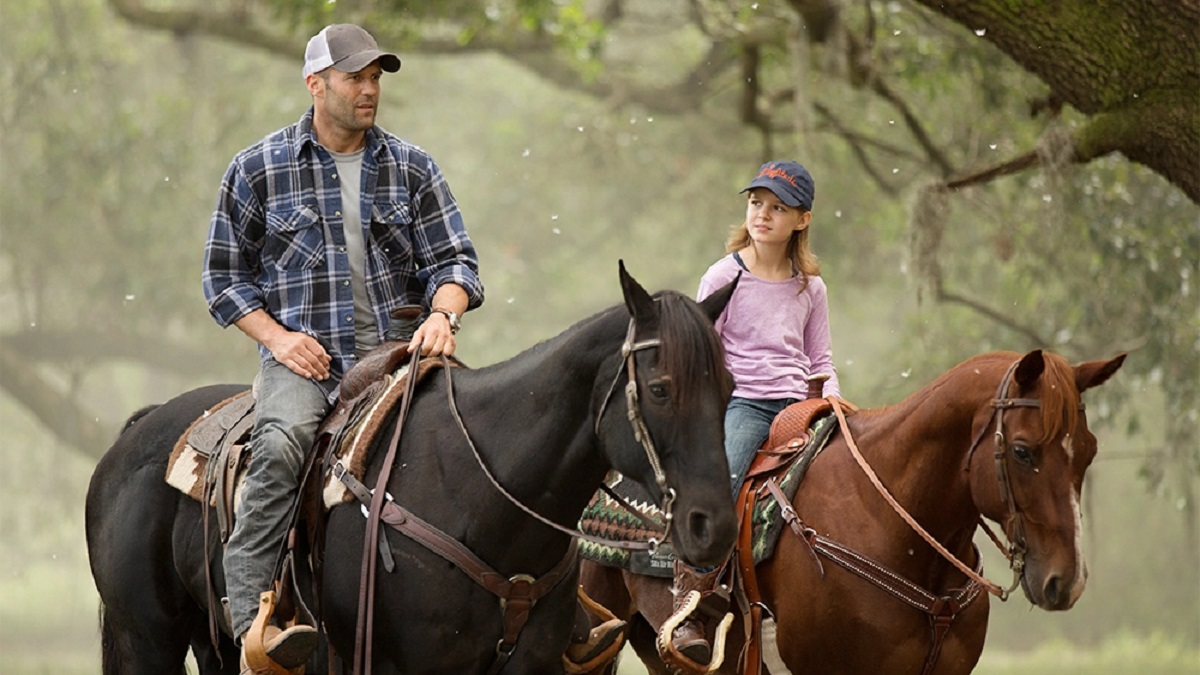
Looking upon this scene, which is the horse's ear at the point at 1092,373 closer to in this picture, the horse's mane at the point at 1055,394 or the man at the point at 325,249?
the horse's mane at the point at 1055,394

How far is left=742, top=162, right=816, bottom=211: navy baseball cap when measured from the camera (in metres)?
6.34

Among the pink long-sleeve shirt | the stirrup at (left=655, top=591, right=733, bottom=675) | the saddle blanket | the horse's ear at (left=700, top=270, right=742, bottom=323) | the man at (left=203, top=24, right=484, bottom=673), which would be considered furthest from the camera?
the pink long-sleeve shirt

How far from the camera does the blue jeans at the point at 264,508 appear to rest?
5262mm

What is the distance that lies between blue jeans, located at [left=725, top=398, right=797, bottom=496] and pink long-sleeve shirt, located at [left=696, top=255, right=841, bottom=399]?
4 centimetres

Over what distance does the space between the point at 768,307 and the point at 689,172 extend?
632 inches

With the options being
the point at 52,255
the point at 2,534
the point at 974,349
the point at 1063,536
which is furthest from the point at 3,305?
the point at 1063,536

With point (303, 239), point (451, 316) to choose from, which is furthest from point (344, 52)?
point (451, 316)

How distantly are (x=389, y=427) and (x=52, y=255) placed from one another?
19.4 m

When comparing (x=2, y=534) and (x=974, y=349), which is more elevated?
(x=974, y=349)

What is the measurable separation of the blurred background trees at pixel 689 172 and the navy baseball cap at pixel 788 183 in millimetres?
1752

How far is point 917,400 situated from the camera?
19.6 ft

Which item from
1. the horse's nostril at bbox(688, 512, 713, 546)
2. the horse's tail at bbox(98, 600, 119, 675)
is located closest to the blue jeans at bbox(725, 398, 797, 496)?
the horse's nostril at bbox(688, 512, 713, 546)

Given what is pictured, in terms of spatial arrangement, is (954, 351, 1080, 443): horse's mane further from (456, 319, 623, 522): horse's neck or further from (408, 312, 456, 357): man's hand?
(408, 312, 456, 357): man's hand

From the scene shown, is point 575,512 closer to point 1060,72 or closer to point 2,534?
point 1060,72
